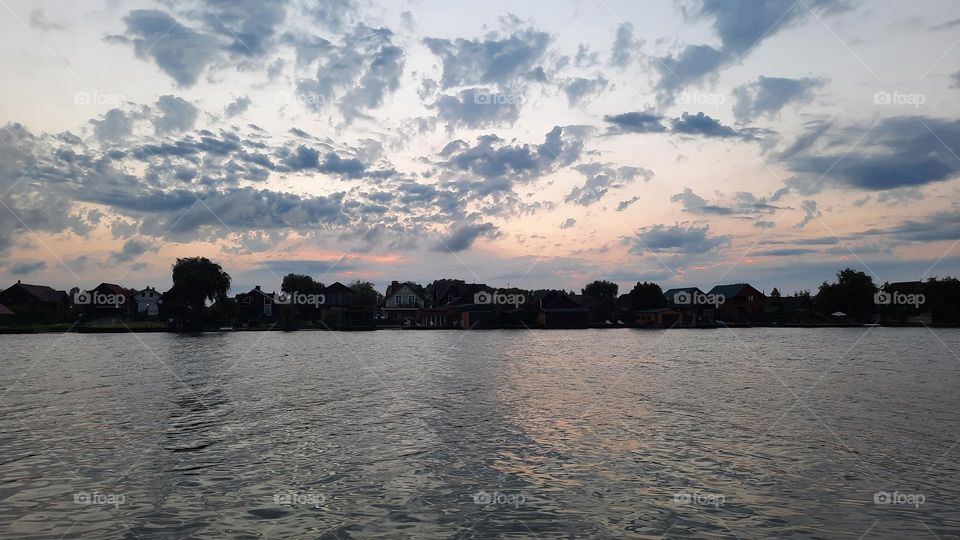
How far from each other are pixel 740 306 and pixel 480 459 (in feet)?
580

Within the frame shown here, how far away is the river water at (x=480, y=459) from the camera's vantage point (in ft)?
42.0

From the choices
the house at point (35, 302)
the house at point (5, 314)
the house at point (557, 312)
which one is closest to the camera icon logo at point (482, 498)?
the house at point (557, 312)

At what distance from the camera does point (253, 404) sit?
1160 inches

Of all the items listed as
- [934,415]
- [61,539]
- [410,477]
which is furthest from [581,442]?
[934,415]

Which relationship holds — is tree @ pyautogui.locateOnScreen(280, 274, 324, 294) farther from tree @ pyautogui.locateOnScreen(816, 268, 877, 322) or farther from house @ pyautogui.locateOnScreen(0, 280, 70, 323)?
tree @ pyautogui.locateOnScreen(816, 268, 877, 322)

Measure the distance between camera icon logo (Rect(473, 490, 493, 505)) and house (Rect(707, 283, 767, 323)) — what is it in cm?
17704

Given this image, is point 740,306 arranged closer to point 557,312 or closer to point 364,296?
point 557,312

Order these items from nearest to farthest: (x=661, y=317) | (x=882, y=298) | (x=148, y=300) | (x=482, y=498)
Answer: (x=482, y=498)
(x=661, y=317)
(x=882, y=298)
(x=148, y=300)

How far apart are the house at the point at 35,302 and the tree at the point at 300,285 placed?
52.3 meters

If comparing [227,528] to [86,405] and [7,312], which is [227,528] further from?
[7,312]

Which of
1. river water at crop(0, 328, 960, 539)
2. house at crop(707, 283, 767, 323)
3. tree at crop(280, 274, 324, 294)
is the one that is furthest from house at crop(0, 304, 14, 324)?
house at crop(707, 283, 767, 323)

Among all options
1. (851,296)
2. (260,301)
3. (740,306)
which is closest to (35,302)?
(260,301)

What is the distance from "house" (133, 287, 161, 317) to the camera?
169125mm

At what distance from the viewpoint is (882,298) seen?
6476 inches
